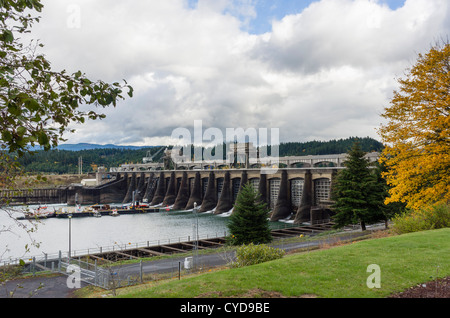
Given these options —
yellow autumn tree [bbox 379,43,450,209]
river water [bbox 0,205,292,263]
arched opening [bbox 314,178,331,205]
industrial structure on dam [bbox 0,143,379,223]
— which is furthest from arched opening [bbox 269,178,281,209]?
yellow autumn tree [bbox 379,43,450,209]

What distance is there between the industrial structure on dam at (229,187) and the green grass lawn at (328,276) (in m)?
26.9

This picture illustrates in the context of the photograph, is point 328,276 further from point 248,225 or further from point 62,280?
point 248,225

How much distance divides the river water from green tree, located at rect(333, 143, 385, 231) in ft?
42.7

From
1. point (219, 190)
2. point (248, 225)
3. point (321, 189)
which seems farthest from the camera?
point (219, 190)

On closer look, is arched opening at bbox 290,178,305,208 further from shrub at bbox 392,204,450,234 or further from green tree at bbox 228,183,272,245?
shrub at bbox 392,204,450,234

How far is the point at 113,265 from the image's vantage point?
25.6 m

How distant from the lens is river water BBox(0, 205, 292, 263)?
41688 millimetres

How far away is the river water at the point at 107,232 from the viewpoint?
4169cm

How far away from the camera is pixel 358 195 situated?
109 feet

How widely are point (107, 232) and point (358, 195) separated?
1487 inches

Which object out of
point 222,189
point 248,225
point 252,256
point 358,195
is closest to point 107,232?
point 222,189

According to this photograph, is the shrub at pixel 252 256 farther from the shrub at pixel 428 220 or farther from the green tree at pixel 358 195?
the green tree at pixel 358 195
